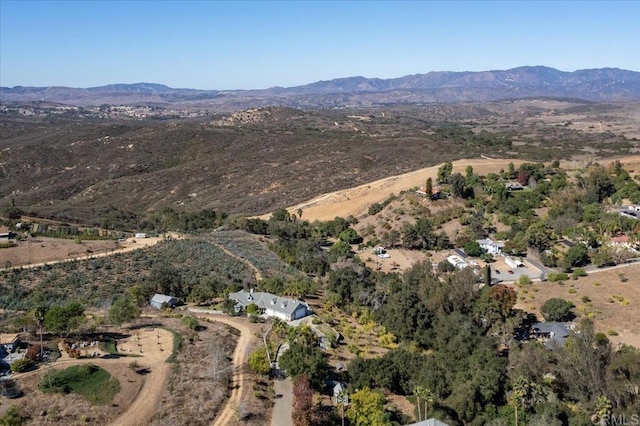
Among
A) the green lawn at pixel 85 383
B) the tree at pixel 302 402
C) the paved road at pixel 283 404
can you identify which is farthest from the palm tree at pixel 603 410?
the green lawn at pixel 85 383

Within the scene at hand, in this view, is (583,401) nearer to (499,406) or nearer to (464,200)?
(499,406)

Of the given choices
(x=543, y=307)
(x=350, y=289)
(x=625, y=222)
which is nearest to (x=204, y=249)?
(x=350, y=289)

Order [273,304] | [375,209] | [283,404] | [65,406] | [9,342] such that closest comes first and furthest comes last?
[65,406]
[283,404]
[9,342]
[273,304]
[375,209]

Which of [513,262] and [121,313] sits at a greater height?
[121,313]

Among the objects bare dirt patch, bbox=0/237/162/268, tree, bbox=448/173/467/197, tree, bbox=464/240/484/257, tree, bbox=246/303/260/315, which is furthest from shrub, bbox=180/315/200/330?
tree, bbox=448/173/467/197

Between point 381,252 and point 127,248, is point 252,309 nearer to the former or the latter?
point 127,248

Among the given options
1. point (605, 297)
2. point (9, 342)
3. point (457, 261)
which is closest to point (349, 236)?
point (457, 261)
